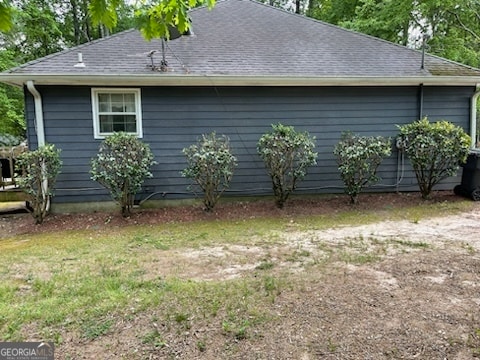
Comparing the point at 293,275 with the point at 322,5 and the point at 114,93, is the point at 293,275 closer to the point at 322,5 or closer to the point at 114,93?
the point at 114,93

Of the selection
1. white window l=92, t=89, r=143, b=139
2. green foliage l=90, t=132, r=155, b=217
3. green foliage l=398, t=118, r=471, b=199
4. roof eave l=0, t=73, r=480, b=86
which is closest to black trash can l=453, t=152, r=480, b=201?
green foliage l=398, t=118, r=471, b=199

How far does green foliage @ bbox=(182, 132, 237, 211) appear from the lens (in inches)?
237

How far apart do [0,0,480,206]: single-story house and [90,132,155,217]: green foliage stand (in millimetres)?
723

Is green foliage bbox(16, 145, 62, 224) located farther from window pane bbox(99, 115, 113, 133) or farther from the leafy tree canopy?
the leafy tree canopy

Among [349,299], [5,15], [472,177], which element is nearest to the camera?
[5,15]

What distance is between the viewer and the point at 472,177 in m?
6.84

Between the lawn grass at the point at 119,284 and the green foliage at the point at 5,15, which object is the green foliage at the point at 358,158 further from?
the green foliage at the point at 5,15

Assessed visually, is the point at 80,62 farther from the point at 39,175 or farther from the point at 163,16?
the point at 163,16

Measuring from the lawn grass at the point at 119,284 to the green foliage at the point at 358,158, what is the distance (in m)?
1.49

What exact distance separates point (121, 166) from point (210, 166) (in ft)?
4.76

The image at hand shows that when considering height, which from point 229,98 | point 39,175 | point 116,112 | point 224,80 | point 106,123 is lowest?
point 39,175

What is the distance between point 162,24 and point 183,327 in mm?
1957

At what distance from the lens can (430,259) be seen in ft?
12.3

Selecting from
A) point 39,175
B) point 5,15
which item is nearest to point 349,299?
point 5,15
